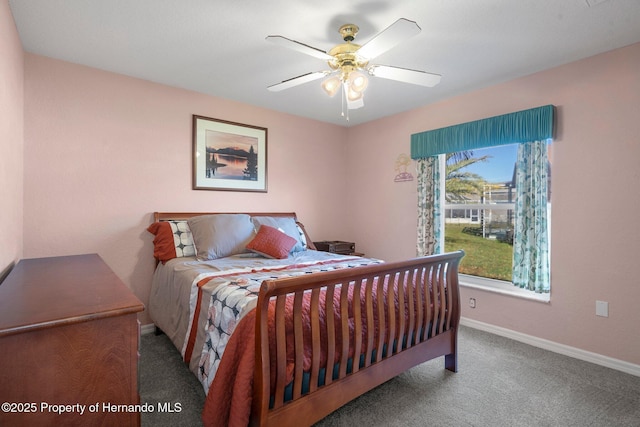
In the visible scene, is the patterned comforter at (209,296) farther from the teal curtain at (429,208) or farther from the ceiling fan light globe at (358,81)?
the ceiling fan light globe at (358,81)

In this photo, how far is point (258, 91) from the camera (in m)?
3.11

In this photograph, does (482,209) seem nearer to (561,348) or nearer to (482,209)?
(482,209)

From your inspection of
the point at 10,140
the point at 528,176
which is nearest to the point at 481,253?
the point at 528,176

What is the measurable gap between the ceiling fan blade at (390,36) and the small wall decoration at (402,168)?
1.98 metres

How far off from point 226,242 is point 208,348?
1260 mm

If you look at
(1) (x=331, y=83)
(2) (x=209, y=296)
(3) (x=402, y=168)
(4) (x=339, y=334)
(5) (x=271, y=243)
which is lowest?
(4) (x=339, y=334)

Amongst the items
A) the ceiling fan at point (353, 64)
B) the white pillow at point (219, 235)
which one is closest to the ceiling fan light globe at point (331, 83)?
the ceiling fan at point (353, 64)

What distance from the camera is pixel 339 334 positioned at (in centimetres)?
156

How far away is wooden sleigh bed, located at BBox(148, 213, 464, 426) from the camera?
51.2 inches

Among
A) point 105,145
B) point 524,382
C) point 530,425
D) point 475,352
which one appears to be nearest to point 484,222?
point 475,352

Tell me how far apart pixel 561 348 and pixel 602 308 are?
0.45 meters

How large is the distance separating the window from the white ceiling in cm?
80

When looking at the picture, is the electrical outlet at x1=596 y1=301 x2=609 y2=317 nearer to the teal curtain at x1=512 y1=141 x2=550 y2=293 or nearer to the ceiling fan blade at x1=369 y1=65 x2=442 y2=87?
the teal curtain at x1=512 y1=141 x2=550 y2=293

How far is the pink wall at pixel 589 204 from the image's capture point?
222 centimetres
